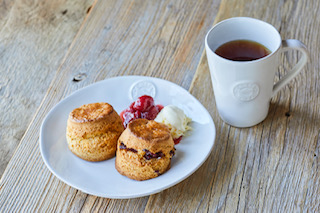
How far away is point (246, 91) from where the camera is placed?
3.94 ft

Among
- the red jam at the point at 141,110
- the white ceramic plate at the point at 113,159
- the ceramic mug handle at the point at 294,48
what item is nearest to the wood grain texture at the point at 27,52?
the white ceramic plate at the point at 113,159

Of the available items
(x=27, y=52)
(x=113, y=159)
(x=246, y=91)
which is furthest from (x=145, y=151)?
(x=27, y=52)

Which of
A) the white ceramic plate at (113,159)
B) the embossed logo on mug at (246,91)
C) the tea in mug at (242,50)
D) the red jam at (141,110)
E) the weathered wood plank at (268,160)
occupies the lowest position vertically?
the weathered wood plank at (268,160)

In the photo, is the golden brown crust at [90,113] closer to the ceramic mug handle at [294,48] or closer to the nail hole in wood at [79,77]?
the nail hole in wood at [79,77]

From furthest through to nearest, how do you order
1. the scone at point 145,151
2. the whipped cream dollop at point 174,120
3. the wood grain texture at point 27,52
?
the wood grain texture at point 27,52 < the whipped cream dollop at point 174,120 < the scone at point 145,151

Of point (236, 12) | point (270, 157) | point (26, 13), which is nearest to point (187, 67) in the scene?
point (236, 12)

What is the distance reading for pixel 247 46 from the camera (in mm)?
1275

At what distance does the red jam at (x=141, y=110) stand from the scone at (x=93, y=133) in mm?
63

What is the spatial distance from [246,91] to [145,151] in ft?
1.10

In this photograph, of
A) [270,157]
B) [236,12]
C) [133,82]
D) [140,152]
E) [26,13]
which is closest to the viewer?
[140,152]

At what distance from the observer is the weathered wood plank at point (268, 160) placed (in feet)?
3.66

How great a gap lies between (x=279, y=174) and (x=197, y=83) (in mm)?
434

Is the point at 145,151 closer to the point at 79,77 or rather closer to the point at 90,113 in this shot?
the point at 90,113

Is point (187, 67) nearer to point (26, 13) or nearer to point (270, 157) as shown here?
point (270, 157)
